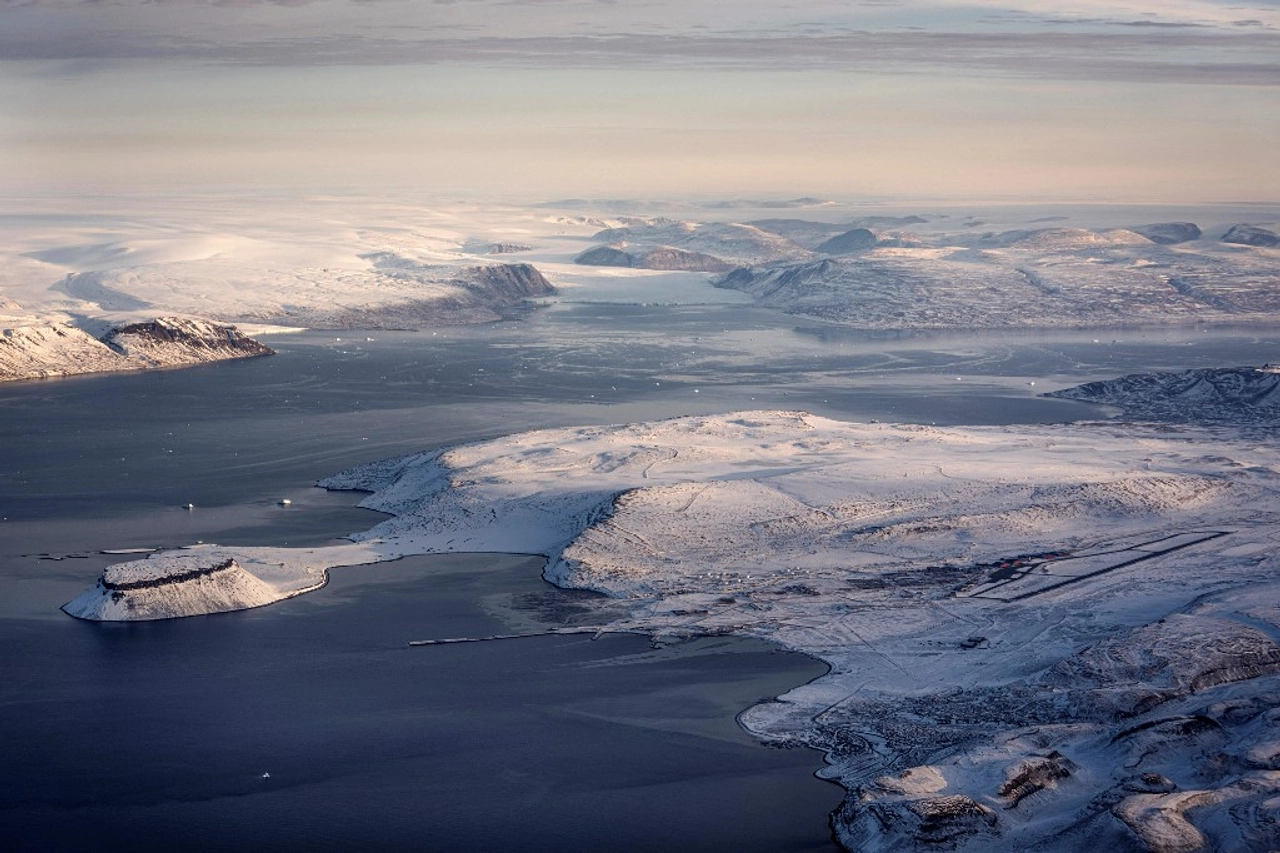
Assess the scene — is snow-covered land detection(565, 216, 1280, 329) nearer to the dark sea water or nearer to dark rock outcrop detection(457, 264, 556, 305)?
dark rock outcrop detection(457, 264, 556, 305)

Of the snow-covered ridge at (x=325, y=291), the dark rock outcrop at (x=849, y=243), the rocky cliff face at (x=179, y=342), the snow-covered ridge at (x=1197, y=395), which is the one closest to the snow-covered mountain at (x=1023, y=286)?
the snow-covered ridge at (x=325, y=291)

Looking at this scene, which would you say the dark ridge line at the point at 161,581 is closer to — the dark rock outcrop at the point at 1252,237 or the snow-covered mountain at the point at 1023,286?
the snow-covered mountain at the point at 1023,286

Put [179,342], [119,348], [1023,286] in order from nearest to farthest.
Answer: [119,348], [179,342], [1023,286]

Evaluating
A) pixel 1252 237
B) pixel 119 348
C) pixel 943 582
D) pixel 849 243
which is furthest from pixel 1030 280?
pixel 943 582

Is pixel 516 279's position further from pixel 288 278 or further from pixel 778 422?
pixel 778 422

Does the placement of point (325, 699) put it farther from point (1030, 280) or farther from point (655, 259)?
point (655, 259)

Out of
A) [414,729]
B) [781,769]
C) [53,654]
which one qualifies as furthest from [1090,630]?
[53,654]
